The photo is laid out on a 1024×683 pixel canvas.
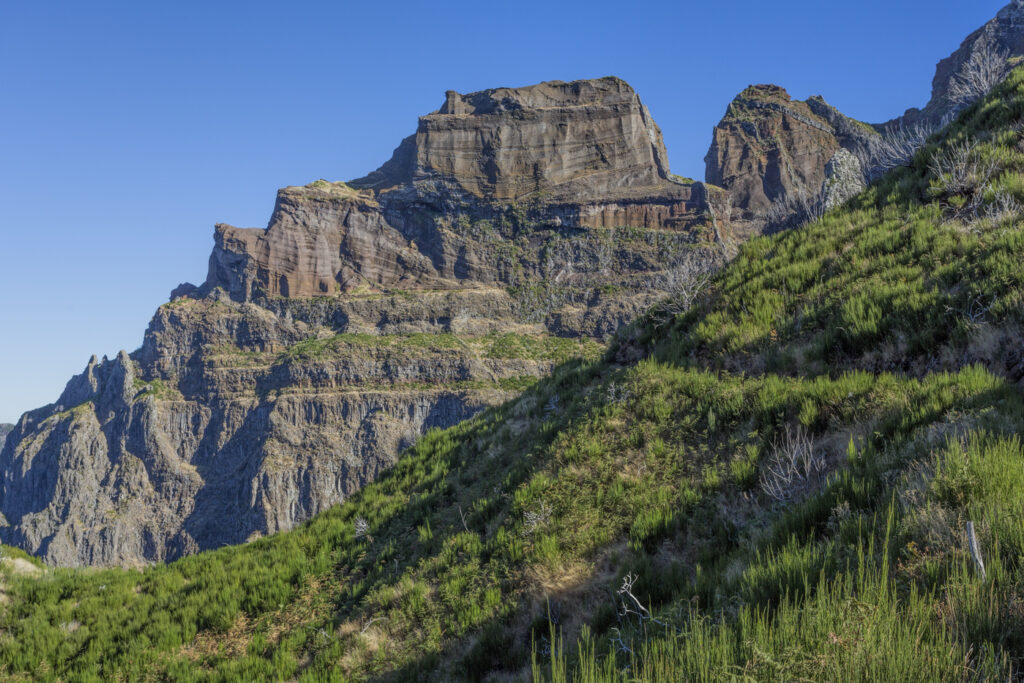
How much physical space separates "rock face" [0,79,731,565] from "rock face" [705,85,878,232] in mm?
16927

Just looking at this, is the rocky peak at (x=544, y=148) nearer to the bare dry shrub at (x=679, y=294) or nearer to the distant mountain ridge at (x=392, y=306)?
the distant mountain ridge at (x=392, y=306)

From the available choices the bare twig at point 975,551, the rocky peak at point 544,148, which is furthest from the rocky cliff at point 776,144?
the bare twig at point 975,551

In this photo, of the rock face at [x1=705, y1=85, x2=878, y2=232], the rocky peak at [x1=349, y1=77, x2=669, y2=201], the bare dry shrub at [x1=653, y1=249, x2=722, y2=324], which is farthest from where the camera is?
the rock face at [x1=705, y1=85, x2=878, y2=232]

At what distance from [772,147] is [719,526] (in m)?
186

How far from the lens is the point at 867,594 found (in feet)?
8.58

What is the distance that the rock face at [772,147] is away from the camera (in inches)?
6142

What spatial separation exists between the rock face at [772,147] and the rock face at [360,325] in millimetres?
16927

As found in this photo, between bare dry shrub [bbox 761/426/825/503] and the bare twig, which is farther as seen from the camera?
bare dry shrub [bbox 761/426/825/503]

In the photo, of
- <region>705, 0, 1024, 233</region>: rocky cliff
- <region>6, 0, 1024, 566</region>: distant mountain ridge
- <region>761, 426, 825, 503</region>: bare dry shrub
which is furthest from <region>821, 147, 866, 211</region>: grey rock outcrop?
<region>705, 0, 1024, 233</region>: rocky cliff

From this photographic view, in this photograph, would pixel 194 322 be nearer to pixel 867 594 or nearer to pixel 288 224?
pixel 288 224

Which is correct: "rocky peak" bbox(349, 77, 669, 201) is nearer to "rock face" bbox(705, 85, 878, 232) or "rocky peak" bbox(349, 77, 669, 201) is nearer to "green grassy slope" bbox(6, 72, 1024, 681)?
"rock face" bbox(705, 85, 878, 232)

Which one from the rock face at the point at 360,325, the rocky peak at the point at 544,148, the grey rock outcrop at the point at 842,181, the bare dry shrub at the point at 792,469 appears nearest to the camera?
the bare dry shrub at the point at 792,469

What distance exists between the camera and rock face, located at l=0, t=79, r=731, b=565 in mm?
113000

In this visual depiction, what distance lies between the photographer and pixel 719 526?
5801 millimetres
